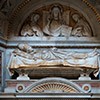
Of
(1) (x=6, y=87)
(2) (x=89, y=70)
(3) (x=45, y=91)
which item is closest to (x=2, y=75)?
(1) (x=6, y=87)

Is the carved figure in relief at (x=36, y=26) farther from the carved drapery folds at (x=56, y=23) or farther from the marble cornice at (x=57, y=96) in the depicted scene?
the marble cornice at (x=57, y=96)

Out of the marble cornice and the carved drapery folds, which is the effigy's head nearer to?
the carved drapery folds

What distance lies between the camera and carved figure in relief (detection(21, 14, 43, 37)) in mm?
9242

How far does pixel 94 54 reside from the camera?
8719mm

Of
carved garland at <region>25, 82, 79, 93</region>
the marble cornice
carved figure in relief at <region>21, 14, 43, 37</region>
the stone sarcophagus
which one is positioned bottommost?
the marble cornice

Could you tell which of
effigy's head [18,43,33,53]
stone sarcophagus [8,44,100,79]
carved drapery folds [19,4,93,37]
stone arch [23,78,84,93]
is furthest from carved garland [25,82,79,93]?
carved drapery folds [19,4,93,37]

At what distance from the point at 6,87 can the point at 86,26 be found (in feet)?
6.32

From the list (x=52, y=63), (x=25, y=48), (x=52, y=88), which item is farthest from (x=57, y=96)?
(x=25, y=48)

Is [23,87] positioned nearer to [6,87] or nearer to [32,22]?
[6,87]

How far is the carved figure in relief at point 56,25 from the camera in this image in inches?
363

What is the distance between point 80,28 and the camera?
924cm

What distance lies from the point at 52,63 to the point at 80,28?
1.04m

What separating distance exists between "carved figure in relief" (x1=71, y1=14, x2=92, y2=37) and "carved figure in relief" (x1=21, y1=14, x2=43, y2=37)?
2.12 ft

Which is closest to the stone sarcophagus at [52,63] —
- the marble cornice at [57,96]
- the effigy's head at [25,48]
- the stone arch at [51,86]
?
the effigy's head at [25,48]
